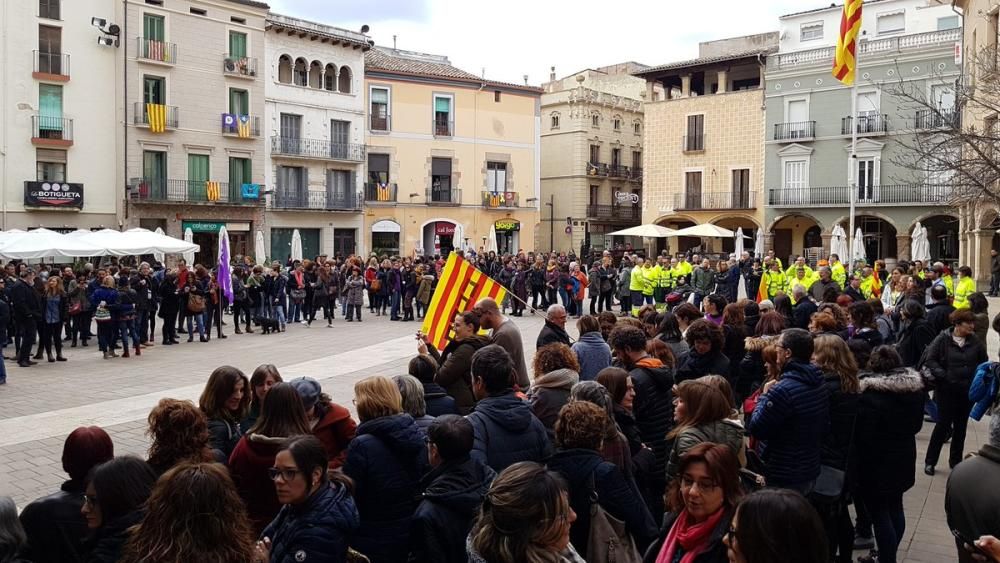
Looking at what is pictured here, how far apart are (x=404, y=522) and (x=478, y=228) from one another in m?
41.2

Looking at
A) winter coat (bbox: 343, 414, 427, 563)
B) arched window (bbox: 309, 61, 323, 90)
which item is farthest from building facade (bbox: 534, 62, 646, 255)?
winter coat (bbox: 343, 414, 427, 563)

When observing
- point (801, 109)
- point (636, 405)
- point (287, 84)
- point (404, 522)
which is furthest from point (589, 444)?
point (801, 109)

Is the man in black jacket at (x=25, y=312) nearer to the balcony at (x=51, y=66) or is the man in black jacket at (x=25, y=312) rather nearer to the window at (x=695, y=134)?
the balcony at (x=51, y=66)

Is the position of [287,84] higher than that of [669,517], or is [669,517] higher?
[287,84]

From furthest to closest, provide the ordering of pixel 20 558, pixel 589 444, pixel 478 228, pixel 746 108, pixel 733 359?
pixel 478 228 → pixel 746 108 → pixel 733 359 → pixel 589 444 → pixel 20 558

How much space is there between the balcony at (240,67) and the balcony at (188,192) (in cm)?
498

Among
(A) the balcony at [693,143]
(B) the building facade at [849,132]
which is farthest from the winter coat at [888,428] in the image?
(A) the balcony at [693,143]

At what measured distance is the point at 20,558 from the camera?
10.8 feet

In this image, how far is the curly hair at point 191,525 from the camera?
2.78 meters

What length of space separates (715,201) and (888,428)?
3834 centimetres

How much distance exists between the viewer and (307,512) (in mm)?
3432

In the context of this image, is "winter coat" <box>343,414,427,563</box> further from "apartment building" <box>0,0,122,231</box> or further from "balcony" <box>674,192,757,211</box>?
"balcony" <box>674,192,757,211</box>

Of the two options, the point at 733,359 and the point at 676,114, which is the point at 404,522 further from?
the point at 676,114

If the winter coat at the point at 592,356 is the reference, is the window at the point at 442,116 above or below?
above
